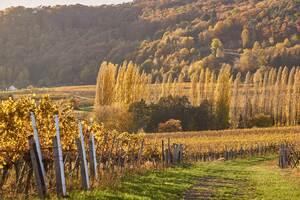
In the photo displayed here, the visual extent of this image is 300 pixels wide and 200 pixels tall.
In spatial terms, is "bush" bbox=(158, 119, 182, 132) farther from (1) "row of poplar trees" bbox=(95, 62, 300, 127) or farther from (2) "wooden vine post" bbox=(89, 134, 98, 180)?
(2) "wooden vine post" bbox=(89, 134, 98, 180)

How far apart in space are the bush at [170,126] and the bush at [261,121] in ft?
54.4

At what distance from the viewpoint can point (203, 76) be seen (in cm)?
11431

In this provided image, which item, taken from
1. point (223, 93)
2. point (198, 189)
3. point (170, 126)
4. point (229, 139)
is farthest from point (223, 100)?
point (198, 189)

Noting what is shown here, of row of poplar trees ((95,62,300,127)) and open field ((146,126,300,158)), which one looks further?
row of poplar trees ((95,62,300,127))

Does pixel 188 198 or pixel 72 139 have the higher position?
pixel 72 139

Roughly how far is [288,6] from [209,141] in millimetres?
129846

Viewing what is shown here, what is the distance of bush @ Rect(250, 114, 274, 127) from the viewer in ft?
327

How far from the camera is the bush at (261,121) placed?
99562mm

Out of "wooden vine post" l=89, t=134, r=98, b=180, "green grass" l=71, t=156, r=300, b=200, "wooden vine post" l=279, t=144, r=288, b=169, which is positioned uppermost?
"wooden vine post" l=89, t=134, r=98, b=180

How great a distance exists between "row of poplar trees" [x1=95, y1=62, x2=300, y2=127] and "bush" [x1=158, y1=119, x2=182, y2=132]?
9.01 m

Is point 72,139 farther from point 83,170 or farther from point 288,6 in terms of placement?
point 288,6

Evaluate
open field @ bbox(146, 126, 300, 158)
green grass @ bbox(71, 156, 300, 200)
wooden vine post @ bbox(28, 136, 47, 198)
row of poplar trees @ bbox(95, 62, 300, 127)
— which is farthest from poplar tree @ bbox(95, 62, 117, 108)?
wooden vine post @ bbox(28, 136, 47, 198)

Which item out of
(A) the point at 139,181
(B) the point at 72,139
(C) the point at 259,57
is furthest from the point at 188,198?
(C) the point at 259,57

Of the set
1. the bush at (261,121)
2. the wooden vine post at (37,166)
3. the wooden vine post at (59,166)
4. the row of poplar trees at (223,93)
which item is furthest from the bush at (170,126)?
the wooden vine post at (37,166)
